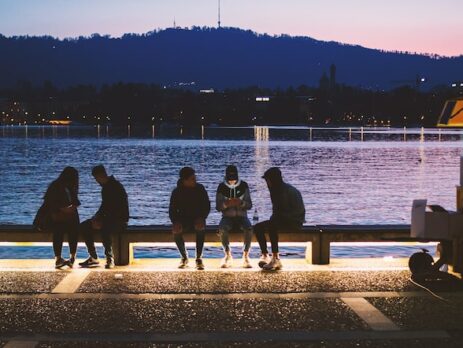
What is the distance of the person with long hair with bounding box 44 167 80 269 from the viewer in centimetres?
1056

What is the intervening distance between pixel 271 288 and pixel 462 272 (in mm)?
2475

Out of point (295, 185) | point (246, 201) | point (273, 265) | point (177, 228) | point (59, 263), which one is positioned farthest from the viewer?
point (295, 185)

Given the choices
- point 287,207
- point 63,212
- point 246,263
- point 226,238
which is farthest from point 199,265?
point 63,212

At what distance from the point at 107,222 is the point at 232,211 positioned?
5.68ft

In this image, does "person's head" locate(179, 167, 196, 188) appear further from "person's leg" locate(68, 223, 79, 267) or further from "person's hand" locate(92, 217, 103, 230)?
"person's leg" locate(68, 223, 79, 267)

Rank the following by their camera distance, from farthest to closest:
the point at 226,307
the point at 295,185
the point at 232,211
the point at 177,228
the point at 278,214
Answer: the point at 295,185 → the point at 232,211 → the point at 278,214 → the point at 177,228 → the point at 226,307

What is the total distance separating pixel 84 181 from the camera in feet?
158

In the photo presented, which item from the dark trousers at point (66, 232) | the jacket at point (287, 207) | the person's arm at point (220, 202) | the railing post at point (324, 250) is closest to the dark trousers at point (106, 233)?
the dark trousers at point (66, 232)

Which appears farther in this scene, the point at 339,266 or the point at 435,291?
the point at 339,266

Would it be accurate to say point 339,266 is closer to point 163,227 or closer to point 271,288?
point 271,288

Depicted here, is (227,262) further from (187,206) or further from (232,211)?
(187,206)

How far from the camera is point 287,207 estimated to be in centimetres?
1070

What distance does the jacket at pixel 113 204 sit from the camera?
10.7 metres

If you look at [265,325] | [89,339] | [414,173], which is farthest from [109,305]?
[414,173]
